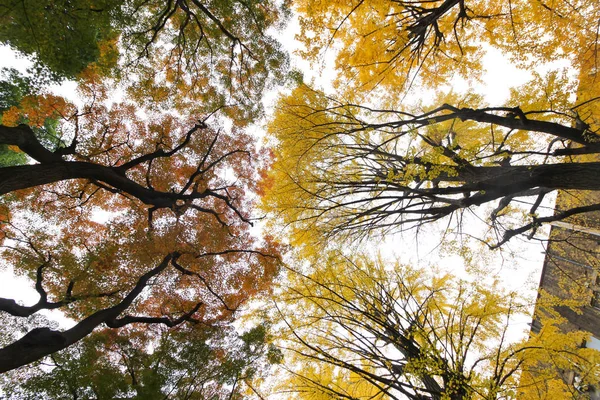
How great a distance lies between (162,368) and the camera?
472 centimetres

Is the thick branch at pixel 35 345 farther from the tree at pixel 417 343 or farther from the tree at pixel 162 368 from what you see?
the tree at pixel 417 343

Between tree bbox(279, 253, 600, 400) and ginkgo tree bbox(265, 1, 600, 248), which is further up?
ginkgo tree bbox(265, 1, 600, 248)

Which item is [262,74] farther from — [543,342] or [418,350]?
[543,342]

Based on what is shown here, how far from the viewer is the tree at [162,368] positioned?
4.02 meters

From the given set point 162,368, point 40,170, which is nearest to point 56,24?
point 40,170

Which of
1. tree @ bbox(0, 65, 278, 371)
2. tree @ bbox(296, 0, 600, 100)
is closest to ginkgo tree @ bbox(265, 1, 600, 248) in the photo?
tree @ bbox(296, 0, 600, 100)

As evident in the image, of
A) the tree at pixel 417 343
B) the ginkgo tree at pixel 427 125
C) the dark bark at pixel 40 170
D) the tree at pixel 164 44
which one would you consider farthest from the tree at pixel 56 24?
the tree at pixel 417 343

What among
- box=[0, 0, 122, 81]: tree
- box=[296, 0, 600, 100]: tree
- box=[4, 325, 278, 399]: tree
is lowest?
box=[4, 325, 278, 399]: tree

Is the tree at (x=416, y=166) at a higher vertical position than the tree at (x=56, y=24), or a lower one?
lower

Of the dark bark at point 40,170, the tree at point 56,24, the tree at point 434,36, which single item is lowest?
the dark bark at point 40,170

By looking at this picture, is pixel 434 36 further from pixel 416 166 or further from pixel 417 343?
pixel 417 343

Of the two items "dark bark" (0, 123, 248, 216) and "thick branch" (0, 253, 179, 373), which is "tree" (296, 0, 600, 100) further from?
"thick branch" (0, 253, 179, 373)

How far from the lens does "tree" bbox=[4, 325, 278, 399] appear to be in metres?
4.02

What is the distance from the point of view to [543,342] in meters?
4.84
